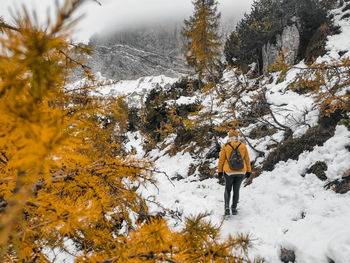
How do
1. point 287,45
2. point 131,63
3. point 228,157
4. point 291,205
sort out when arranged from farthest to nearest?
point 131,63 → point 287,45 → point 228,157 → point 291,205

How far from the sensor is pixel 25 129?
46 centimetres

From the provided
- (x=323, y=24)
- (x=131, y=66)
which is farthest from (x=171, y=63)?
(x=323, y=24)

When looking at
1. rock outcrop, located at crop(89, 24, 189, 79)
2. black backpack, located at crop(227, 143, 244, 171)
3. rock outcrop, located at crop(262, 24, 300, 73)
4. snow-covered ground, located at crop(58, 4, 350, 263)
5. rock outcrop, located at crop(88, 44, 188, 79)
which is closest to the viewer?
snow-covered ground, located at crop(58, 4, 350, 263)

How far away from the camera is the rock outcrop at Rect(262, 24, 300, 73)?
1325 centimetres

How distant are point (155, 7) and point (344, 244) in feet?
627

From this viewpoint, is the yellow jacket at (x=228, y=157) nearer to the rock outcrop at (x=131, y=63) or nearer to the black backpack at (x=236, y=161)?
the black backpack at (x=236, y=161)

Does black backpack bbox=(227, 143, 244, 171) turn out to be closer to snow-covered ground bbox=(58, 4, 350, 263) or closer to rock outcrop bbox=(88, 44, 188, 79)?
snow-covered ground bbox=(58, 4, 350, 263)

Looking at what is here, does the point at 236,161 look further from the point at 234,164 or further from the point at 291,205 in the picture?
the point at 291,205

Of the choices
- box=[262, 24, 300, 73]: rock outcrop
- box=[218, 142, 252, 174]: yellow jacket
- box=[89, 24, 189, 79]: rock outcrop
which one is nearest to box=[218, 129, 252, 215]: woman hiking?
box=[218, 142, 252, 174]: yellow jacket

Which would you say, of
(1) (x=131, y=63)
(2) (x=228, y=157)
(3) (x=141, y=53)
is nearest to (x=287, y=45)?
(2) (x=228, y=157)

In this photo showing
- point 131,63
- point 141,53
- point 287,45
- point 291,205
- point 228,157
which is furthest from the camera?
point 141,53

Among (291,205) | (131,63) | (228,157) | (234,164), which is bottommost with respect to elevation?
(291,205)

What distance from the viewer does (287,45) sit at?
13.8 metres

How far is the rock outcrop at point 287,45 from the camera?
1325cm
